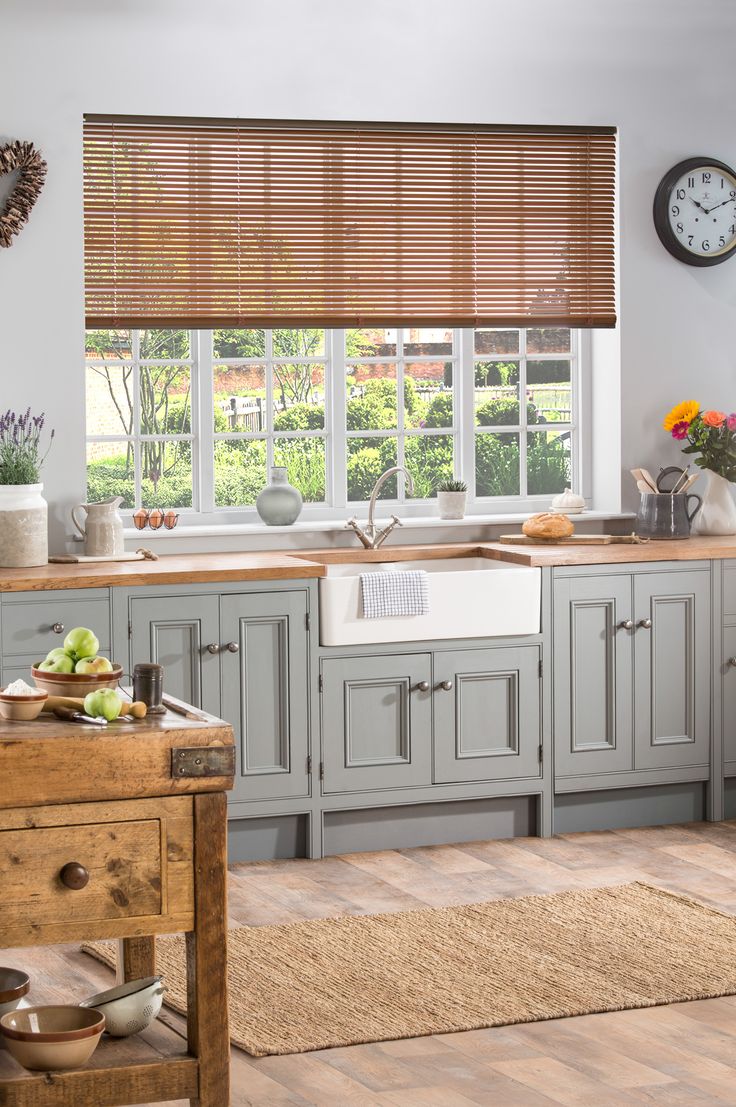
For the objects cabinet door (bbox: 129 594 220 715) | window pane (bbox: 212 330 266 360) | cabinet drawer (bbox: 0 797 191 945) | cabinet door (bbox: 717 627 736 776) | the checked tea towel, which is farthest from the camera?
window pane (bbox: 212 330 266 360)

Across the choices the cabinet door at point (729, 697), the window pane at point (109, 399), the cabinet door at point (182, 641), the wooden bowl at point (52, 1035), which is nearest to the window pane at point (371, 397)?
the window pane at point (109, 399)

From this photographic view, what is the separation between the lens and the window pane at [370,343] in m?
6.10

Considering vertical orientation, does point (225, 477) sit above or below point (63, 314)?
below

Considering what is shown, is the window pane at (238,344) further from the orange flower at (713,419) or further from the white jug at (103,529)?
the orange flower at (713,419)

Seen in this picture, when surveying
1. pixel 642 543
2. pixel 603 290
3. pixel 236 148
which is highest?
pixel 236 148

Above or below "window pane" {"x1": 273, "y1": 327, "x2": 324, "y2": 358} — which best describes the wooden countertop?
below

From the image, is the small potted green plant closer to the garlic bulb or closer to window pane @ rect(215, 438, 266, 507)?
the garlic bulb

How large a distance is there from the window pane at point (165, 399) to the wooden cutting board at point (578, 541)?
1279 mm

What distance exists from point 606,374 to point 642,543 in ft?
2.73

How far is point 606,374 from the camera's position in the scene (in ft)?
20.6

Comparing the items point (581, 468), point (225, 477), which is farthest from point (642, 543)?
point (225, 477)

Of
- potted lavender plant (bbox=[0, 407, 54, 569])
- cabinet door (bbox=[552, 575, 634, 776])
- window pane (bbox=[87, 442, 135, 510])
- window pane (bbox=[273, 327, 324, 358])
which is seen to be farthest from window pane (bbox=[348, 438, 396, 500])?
potted lavender plant (bbox=[0, 407, 54, 569])

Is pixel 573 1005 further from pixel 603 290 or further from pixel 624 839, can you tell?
pixel 603 290

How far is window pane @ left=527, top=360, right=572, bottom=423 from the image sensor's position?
20.8ft
